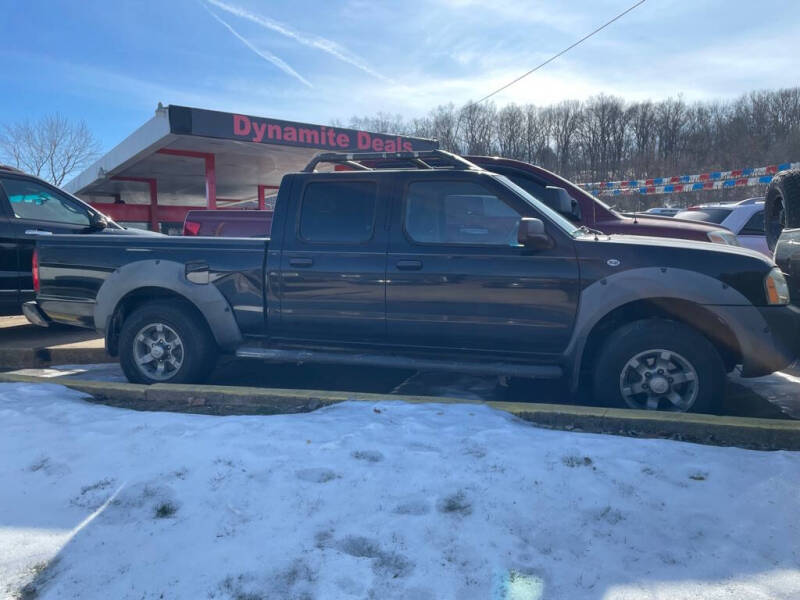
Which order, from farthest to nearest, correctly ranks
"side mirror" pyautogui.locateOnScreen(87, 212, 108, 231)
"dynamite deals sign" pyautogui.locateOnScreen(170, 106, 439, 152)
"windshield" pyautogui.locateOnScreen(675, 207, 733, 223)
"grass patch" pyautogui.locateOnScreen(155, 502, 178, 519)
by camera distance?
1. "dynamite deals sign" pyautogui.locateOnScreen(170, 106, 439, 152)
2. "windshield" pyautogui.locateOnScreen(675, 207, 733, 223)
3. "side mirror" pyautogui.locateOnScreen(87, 212, 108, 231)
4. "grass patch" pyautogui.locateOnScreen(155, 502, 178, 519)

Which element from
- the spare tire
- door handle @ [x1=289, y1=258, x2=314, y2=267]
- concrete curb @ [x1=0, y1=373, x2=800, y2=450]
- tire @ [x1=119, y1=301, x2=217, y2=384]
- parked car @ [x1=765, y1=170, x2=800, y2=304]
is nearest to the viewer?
concrete curb @ [x1=0, y1=373, x2=800, y2=450]

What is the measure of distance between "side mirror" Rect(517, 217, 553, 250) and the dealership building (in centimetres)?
1096

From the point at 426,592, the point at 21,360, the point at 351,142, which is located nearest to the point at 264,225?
the point at 21,360

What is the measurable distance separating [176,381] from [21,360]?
244 cm

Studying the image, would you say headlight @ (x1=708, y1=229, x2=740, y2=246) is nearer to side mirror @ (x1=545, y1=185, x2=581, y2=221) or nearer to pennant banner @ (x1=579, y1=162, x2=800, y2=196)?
side mirror @ (x1=545, y1=185, x2=581, y2=221)

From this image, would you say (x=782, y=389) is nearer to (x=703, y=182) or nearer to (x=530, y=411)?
(x=530, y=411)

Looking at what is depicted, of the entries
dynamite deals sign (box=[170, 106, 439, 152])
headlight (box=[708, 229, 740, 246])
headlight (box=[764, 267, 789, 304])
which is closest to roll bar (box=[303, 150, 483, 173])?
headlight (box=[764, 267, 789, 304])

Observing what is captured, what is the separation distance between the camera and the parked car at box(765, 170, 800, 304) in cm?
454

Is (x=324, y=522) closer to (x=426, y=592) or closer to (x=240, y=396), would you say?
(x=426, y=592)

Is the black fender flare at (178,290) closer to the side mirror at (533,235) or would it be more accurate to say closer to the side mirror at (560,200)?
the side mirror at (533,235)

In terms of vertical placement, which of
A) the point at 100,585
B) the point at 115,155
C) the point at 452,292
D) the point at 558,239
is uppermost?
the point at 115,155

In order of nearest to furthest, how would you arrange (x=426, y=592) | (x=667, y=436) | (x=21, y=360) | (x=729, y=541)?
(x=426, y=592) → (x=729, y=541) → (x=667, y=436) → (x=21, y=360)

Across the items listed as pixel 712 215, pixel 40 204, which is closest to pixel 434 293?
pixel 40 204

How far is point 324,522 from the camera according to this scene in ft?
8.58
